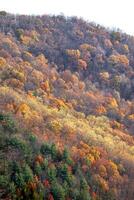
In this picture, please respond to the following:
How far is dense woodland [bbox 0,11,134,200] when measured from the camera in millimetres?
58625

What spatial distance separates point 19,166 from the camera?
5581 cm

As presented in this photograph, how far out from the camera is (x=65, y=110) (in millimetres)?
88562

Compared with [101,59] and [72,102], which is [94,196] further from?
[101,59]

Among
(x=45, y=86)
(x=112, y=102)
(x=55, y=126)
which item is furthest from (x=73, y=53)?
(x=55, y=126)

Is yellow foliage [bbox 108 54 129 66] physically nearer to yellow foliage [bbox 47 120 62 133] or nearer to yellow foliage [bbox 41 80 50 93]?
yellow foliage [bbox 41 80 50 93]

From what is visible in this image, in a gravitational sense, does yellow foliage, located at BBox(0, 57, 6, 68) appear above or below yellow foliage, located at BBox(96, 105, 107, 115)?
above

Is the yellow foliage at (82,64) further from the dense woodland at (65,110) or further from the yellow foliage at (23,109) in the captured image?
the yellow foliage at (23,109)

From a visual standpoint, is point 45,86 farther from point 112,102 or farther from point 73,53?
point 73,53

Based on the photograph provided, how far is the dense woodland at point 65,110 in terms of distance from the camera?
58.6m

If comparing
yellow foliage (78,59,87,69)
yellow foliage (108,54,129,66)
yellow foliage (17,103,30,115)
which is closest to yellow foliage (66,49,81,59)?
yellow foliage (78,59,87,69)

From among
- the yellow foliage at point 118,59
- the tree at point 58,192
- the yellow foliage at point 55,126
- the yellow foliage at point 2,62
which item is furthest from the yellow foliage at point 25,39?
the tree at point 58,192

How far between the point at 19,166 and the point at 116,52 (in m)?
75.5

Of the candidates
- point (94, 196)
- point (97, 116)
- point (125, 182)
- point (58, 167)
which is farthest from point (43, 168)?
point (97, 116)

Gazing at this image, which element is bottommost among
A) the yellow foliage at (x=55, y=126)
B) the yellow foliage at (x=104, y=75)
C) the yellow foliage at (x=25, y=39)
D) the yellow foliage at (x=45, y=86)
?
the yellow foliage at (x=104, y=75)
